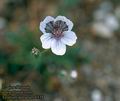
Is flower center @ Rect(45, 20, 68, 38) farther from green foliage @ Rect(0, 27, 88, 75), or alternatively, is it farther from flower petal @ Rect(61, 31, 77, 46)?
green foliage @ Rect(0, 27, 88, 75)

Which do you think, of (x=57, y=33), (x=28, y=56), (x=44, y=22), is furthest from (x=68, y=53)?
(x=44, y=22)

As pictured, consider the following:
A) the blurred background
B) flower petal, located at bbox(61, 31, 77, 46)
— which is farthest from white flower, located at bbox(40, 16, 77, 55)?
A: the blurred background

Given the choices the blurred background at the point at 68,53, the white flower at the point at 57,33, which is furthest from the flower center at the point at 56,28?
the blurred background at the point at 68,53

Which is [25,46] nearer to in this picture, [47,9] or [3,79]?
[3,79]

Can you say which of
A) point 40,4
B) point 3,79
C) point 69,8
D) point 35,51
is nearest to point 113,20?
point 69,8

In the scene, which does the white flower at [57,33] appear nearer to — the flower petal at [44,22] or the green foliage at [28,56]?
the flower petal at [44,22]
